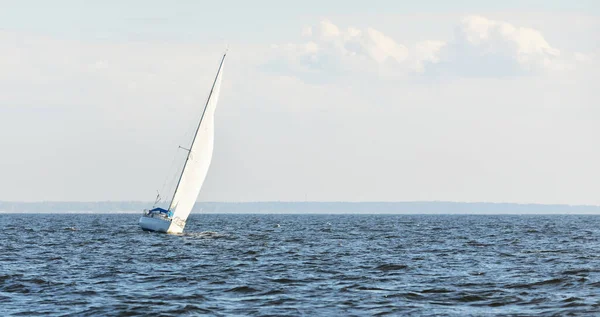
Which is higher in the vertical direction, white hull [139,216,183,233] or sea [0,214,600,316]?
white hull [139,216,183,233]

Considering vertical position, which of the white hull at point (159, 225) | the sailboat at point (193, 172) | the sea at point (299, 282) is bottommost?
the sea at point (299, 282)

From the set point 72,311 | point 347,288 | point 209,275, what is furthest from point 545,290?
point 72,311

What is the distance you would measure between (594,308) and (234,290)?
14.2 meters

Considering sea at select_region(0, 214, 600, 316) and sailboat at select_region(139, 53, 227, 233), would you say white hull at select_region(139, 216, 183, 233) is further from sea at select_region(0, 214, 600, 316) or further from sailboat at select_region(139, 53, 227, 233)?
sea at select_region(0, 214, 600, 316)

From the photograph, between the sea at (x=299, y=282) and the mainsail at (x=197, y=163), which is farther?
the mainsail at (x=197, y=163)

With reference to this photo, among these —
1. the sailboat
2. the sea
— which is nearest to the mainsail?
the sailboat

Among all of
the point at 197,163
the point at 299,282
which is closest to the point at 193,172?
the point at 197,163

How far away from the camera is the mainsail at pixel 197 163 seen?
7369cm

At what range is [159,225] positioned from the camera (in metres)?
74.1

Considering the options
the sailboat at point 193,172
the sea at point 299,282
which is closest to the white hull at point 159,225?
the sailboat at point 193,172

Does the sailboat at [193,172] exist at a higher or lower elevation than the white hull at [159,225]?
higher

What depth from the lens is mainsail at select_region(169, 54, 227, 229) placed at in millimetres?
73688

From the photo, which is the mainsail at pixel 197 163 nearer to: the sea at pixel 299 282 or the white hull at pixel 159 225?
the white hull at pixel 159 225

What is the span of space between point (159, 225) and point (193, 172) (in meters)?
6.00
